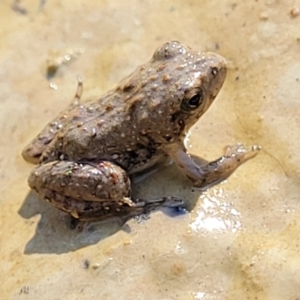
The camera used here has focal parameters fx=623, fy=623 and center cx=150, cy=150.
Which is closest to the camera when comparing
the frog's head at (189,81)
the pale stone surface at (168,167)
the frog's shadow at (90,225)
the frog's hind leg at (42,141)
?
the pale stone surface at (168,167)

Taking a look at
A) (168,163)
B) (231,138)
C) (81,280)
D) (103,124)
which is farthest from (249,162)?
(81,280)

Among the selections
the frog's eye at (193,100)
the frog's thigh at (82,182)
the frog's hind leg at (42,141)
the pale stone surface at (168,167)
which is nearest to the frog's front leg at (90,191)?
the frog's thigh at (82,182)

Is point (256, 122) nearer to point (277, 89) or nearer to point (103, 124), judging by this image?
point (277, 89)

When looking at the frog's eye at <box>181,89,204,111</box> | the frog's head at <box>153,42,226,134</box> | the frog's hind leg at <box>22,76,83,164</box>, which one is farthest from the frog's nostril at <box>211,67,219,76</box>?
the frog's hind leg at <box>22,76,83,164</box>

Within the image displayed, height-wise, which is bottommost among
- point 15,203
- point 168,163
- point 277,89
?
point 15,203

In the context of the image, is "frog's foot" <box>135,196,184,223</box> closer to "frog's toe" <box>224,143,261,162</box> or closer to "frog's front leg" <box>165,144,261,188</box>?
"frog's front leg" <box>165,144,261,188</box>

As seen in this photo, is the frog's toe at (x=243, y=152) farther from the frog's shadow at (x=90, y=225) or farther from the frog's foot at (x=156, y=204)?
the frog's foot at (x=156, y=204)
